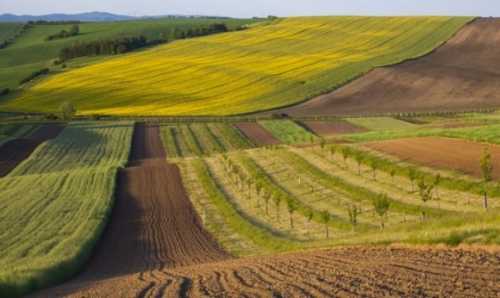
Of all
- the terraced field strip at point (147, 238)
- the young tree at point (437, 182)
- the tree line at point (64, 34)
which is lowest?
the terraced field strip at point (147, 238)

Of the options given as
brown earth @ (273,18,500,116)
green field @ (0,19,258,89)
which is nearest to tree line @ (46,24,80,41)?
green field @ (0,19,258,89)

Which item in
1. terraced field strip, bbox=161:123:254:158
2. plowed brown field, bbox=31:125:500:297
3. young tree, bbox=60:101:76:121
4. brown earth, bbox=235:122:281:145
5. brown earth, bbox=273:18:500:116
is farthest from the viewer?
young tree, bbox=60:101:76:121

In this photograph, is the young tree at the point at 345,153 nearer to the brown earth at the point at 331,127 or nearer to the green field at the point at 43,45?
the brown earth at the point at 331,127

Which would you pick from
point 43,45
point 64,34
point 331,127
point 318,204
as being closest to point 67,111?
point 331,127

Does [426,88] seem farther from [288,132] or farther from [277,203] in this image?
[277,203]

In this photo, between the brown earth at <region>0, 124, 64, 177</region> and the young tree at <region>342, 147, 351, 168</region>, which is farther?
the brown earth at <region>0, 124, 64, 177</region>

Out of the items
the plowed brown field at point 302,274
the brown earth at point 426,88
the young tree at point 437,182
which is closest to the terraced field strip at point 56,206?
the plowed brown field at point 302,274

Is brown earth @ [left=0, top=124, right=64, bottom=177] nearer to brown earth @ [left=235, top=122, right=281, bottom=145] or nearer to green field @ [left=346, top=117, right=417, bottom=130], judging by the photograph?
brown earth @ [left=235, top=122, right=281, bottom=145]
